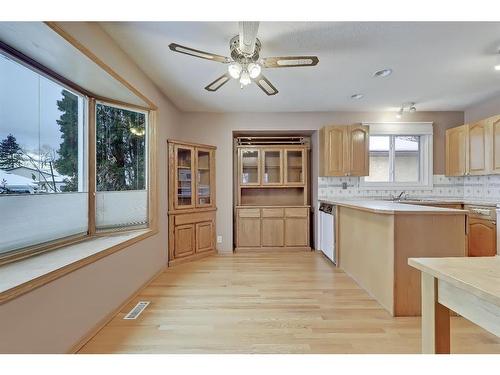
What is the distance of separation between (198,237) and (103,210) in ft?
5.24

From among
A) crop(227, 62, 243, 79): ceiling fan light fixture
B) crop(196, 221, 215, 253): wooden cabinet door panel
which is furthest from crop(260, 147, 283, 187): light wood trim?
crop(227, 62, 243, 79): ceiling fan light fixture

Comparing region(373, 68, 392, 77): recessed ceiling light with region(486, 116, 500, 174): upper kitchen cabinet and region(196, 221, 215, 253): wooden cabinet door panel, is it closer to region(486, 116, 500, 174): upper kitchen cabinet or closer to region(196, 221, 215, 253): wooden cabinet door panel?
region(486, 116, 500, 174): upper kitchen cabinet

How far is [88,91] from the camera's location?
2.49 m

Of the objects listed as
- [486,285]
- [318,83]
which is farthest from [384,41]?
[486,285]

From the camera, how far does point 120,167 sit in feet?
9.42

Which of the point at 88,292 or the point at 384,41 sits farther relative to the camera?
the point at 384,41

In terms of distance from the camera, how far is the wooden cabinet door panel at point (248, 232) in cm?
442

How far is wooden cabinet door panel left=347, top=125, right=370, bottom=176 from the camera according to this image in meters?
4.12

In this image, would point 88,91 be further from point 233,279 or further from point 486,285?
point 486,285

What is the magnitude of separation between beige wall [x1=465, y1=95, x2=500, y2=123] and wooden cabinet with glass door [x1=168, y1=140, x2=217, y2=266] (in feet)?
14.0

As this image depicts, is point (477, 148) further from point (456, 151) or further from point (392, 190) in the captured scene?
point (392, 190)

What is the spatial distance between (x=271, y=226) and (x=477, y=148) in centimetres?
329

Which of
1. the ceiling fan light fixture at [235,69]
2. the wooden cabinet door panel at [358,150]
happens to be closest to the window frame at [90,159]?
the ceiling fan light fixture at [235,69]
